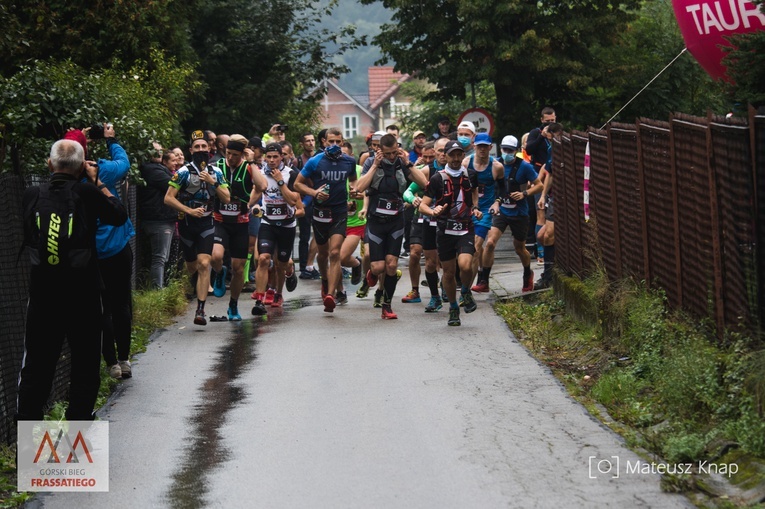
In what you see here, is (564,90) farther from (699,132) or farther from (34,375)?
(34,375)

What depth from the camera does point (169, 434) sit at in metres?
9.01

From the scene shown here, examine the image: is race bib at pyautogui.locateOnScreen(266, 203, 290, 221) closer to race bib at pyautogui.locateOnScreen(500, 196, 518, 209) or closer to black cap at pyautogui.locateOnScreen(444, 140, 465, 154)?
black cap at pyautogui.locateOnScreen(444, 140, 465, 154)

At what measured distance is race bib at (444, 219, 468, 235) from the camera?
14438mm

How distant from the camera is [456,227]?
14.4 m

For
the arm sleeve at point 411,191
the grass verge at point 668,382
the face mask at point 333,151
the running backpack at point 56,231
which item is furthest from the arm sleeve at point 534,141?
the running backpack at point 56,231

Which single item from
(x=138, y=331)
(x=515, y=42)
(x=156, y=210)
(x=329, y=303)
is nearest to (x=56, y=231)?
(x=138, y=331)

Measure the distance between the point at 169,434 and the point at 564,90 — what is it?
25880 millimetres

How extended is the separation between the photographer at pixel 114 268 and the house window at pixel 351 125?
373 ft

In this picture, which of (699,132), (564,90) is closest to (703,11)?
(699,132)

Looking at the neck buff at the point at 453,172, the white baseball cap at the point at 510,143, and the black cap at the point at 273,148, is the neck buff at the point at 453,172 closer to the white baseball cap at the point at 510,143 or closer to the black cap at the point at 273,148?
the white baseball cap at the point at 510,143

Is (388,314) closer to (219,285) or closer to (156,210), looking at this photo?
(219,285)

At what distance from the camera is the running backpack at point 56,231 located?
8.27 metres

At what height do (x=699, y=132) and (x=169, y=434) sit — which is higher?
(x=699, y=132)

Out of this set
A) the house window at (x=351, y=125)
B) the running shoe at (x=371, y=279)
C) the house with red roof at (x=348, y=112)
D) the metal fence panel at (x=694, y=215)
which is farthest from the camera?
the house window at (x=351, y=125)
